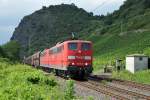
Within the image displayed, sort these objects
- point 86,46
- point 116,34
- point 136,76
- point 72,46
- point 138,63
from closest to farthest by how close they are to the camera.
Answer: point 72,46
point 86,46
point 136,76
point 138,63
point 116,34

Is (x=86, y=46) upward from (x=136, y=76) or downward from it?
upward

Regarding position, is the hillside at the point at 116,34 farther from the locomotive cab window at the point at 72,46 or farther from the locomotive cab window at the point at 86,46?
the locomotive cab window at the point at 72,46

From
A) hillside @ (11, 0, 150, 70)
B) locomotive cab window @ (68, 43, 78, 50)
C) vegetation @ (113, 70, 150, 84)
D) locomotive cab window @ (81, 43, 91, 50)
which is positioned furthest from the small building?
hillside @ (11, 0, 150, 70)

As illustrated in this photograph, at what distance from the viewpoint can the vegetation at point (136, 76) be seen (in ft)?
124

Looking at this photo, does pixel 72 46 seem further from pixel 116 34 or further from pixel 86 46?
pixel 116 34

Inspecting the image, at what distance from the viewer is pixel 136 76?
135 ft

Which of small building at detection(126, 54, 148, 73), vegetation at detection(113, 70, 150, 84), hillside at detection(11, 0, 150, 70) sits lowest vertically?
vegetation at detection(113, 70, 150, 84)

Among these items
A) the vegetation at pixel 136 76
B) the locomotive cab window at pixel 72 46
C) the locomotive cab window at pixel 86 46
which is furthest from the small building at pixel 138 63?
the locomotive cab window at pixel 72 46

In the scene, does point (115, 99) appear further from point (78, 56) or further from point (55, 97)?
point (78, 56)

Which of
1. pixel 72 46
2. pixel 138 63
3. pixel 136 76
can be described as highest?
pixel 72 46

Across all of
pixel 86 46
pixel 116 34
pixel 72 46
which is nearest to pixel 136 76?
pixel 86 46

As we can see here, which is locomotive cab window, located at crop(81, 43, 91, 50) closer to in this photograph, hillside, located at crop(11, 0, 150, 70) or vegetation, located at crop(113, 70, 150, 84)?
vegetation, located at crop(113, 70, 150, 84)

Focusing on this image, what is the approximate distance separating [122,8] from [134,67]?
121 metres

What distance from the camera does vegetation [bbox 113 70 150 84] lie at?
124 feet
